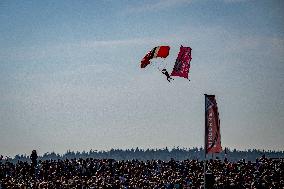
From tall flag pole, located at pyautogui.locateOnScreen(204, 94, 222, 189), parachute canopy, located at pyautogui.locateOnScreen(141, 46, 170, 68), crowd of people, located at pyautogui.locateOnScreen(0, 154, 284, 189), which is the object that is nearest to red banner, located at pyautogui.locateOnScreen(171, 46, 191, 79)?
parachute canopy, located at pyautogui.locateOnScreen(141, 46, 170, 68)

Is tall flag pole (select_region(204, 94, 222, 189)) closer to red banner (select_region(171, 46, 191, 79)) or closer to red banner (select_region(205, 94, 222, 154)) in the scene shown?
red banner (select_region(205, 94, 222, 154))

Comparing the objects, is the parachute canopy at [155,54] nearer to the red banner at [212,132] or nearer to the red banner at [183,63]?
A: the red banner at [183,63]

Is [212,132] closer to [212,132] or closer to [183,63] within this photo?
[212,132]

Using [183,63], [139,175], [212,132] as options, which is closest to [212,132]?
[212,132]

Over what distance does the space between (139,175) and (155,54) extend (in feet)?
24.5

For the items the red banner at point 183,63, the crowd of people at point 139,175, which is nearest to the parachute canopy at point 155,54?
the red banner at point 183,63

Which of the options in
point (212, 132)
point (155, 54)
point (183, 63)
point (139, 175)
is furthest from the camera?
point (139, 175)

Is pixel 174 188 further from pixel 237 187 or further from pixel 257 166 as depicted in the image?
pixel 257 166

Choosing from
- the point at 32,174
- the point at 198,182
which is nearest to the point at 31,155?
the point at 32,174

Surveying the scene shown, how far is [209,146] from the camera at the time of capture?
16.6 meters

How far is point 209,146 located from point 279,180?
8365 mm

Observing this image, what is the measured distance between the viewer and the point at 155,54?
2228 cm

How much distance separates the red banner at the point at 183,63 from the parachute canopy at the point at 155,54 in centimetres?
218

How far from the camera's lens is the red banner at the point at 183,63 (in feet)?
64.7
